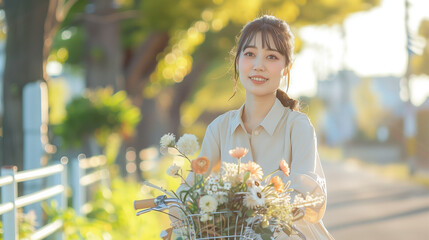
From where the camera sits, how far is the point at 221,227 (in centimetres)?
246

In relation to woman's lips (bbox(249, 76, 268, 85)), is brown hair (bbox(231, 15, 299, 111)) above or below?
above

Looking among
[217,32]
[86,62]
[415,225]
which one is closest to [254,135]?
[415,225]

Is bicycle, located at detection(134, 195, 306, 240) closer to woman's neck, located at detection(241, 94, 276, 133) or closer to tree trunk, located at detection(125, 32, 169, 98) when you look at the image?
woman's neck, located at detection(241, 94, 276, 133)

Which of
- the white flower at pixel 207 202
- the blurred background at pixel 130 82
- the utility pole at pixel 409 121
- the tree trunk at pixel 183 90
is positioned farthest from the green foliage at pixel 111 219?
the tree trunk at pixel 183 90

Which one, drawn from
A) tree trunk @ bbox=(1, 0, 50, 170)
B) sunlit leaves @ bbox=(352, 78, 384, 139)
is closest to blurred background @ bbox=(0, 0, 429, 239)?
tree trunk @ bbox=(1, 0, 50, 170)

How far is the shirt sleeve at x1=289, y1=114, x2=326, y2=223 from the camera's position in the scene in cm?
278

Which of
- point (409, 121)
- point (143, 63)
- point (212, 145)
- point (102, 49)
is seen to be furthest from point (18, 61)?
point (409, 121)

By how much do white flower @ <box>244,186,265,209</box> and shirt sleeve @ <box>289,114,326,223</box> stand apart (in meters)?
0.39

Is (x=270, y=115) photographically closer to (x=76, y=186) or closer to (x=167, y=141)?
(x=167, y=141)

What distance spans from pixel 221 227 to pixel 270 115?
2.62 ft

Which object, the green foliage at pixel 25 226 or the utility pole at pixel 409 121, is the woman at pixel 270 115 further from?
the utility pole at pixel 409 121

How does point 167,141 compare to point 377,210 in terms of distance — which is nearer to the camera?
point 167,141

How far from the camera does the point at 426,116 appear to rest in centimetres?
3123

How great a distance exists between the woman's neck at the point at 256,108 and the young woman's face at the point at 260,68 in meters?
0.06
